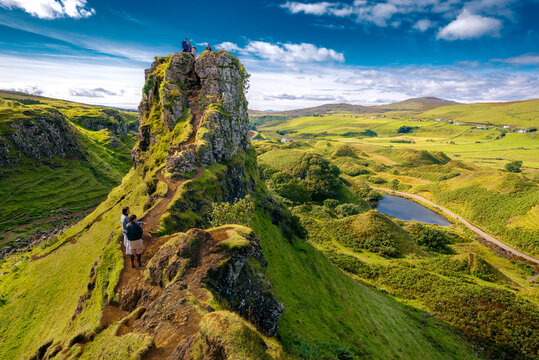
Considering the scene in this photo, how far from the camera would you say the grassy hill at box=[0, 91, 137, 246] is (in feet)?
348

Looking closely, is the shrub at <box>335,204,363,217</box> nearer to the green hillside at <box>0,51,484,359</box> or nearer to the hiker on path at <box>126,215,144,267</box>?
A: the green hillside at <box>0,51,484,359</box>

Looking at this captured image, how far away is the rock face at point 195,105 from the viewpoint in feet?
180

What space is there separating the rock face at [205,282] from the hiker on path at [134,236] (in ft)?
8.77

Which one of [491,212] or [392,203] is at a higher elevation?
Result: [491,212]

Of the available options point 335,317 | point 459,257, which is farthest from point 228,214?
point 459,257

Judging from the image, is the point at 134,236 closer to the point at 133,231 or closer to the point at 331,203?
the point at 133,231

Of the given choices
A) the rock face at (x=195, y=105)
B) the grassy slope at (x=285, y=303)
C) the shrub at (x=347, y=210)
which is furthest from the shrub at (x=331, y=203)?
the grassy slope at (x=285, y=303)

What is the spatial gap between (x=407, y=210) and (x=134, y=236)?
15553 centimetres

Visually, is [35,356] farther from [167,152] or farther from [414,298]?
[414,298]

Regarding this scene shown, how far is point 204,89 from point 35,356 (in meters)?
58.2

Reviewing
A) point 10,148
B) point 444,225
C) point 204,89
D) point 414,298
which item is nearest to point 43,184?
point 10,148

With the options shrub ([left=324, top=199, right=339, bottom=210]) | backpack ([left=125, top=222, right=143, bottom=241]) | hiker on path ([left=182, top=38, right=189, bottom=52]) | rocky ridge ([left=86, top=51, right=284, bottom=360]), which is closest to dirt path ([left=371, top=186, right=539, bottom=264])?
shrub ([left=324, top=199, right=339, bottom=210])

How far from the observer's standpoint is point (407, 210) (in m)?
145

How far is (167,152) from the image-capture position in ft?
176
